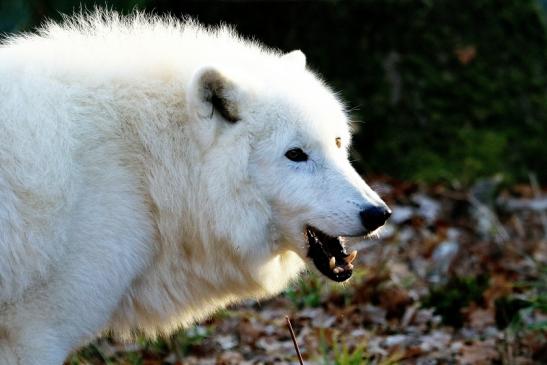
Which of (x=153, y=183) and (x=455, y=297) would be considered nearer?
(x=153, y=183)

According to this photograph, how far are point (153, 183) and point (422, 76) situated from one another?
5868mm

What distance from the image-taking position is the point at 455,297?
625cm

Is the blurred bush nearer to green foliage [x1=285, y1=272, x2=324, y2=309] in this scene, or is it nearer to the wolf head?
green foliage [x1=285, y1=272, x2=324, y2=309]

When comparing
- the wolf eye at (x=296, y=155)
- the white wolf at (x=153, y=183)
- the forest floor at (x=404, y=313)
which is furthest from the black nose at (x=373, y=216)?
the forest floor at (x=404, y=313)

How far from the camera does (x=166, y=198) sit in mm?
4141

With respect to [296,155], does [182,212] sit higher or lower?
lower

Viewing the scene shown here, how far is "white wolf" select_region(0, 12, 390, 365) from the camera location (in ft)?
12.3

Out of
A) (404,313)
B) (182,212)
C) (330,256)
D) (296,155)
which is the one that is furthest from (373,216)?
(404,313)

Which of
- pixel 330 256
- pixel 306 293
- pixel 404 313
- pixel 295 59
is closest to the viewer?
pixel 330 256

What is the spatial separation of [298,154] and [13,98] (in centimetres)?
137

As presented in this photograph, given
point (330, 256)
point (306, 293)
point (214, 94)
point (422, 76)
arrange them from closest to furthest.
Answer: point (214, 94) < point (330, 256) < point (306, 293) < point (422, 76)

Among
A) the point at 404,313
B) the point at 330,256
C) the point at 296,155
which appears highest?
the point at 296,155

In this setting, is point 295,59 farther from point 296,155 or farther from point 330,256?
point 330,256

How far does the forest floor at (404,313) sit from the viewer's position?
5.50 m
